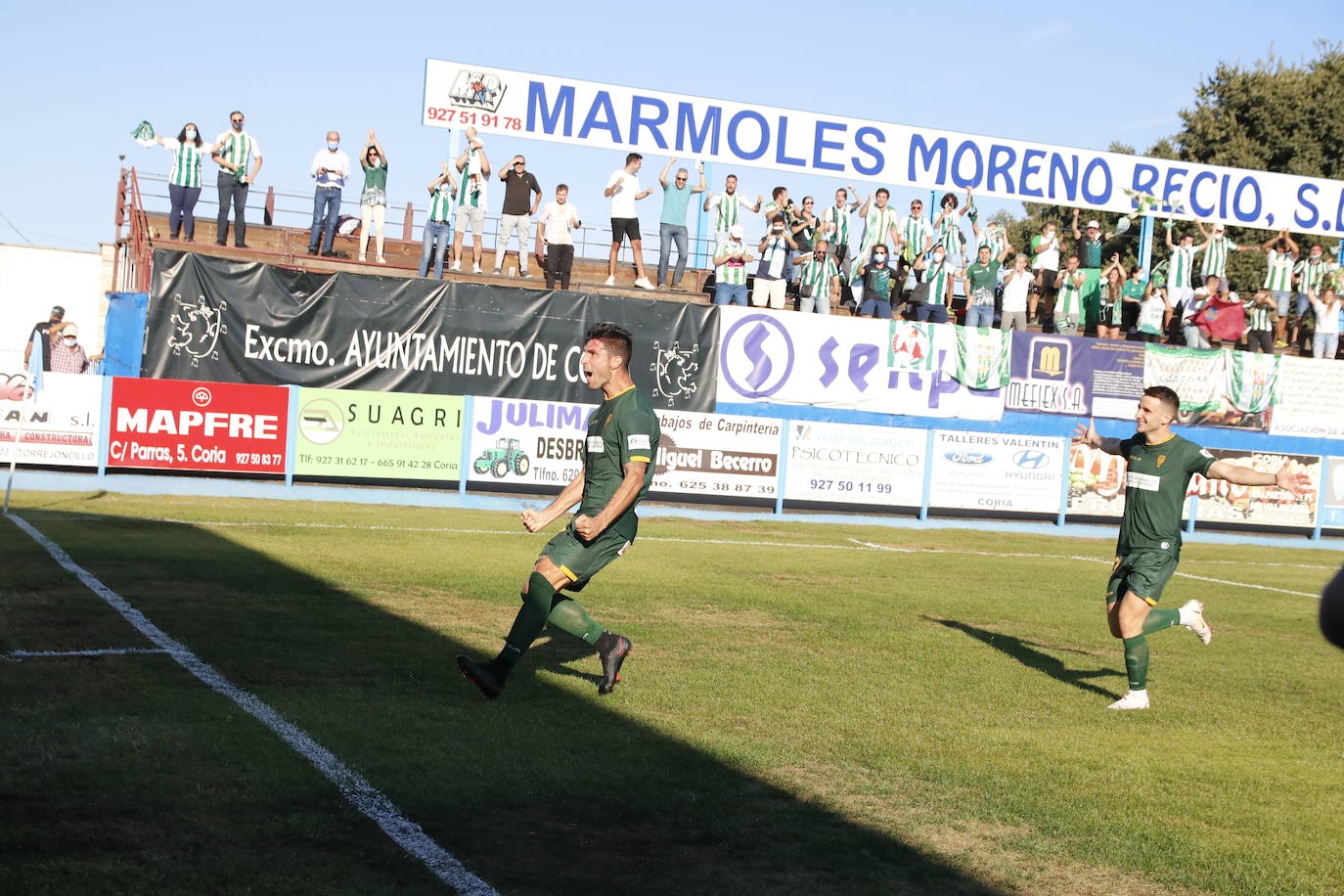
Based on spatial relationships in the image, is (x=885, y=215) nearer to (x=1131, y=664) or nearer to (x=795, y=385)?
(x=795, y=385)

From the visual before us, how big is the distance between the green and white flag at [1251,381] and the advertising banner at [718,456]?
11536 mm

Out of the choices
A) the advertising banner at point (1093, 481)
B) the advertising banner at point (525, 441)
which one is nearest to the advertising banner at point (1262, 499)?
the advertising banner at point (1093, 481)

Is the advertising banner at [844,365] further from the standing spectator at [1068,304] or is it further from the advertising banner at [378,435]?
the advertising banner at [378,435]

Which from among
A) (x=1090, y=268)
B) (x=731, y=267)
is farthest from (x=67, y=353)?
(x=1090, y=268)

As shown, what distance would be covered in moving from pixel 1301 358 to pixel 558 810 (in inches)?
1073

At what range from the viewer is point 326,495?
20203mm

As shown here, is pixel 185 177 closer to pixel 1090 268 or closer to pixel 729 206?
pixel 729 206

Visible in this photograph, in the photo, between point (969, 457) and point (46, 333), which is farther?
point (969, 457)

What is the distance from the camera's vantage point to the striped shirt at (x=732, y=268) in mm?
25344

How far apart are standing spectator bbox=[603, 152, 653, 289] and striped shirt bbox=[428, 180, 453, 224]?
10.3ft

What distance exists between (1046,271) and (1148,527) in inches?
804

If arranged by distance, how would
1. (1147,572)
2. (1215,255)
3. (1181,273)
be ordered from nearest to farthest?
1. (1147,572)
2. (1215,255)
3. (1181,273)

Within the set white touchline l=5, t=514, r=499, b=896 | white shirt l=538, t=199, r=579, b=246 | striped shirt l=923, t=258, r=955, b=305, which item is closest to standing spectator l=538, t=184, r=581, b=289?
white shirt l=538, t=199, r=579, b=246

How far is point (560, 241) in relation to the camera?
985 inches
